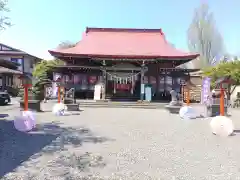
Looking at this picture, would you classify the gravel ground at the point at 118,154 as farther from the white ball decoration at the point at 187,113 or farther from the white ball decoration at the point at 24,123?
the white ball decoration at the point at 187,113

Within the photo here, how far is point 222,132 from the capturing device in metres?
6.72

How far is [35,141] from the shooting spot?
5.92m

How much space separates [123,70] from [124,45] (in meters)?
3.38

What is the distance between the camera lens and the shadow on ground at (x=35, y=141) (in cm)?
453

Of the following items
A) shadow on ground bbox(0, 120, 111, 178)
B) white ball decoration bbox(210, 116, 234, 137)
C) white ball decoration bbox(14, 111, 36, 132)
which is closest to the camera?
shadow on ground bbox(0, 120, 111, 178)

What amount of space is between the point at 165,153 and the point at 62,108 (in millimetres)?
7044

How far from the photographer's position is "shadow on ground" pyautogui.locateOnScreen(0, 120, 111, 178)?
4.53 meters

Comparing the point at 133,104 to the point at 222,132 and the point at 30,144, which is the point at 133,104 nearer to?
the point at 222,132

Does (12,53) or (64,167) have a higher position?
(12,53)

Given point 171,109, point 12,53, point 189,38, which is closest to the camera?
point 171,109

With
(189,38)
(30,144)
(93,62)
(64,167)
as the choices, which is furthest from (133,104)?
(189,38)

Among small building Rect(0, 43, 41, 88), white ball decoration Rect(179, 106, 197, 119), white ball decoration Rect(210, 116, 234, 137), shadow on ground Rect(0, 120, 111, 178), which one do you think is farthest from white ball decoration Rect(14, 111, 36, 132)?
small building Rect(0, 43, 41, 88)

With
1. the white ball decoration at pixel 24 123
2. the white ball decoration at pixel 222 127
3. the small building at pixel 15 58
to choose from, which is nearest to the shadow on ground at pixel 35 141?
the white ball decoration at pixel 24 123

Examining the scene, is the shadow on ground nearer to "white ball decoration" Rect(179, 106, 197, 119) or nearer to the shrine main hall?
"white ball decoration" Rect(179, 106, 197, 119)
